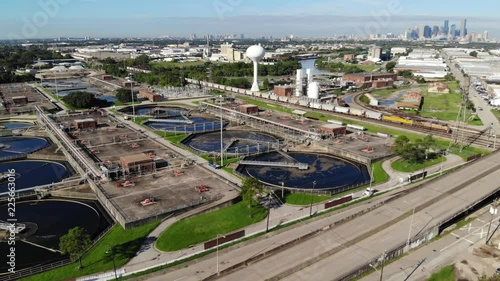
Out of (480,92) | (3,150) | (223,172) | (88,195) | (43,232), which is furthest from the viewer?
(480,92)

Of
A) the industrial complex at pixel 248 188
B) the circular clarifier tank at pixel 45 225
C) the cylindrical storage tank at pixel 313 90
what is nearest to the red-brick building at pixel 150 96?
the industrial complex at pixel 248 188

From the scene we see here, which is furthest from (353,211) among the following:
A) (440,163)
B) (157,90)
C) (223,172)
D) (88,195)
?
(157,90)

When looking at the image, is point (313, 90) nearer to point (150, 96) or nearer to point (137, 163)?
point (150, 96)

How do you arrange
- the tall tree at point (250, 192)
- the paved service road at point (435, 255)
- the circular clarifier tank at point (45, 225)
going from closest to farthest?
the paved service road at point (435, 255) → the circular clarifier tank at point (45, 225) → the tall tree at point (250, 192)

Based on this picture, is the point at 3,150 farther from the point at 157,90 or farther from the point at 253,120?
the point at 157,90

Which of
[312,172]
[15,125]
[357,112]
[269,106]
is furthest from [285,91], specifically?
[15,125]

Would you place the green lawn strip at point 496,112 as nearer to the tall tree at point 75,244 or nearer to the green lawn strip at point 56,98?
the tall tree at point 75,244

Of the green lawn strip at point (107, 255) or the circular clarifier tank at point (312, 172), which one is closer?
the green lawn strip at point (107, 255)

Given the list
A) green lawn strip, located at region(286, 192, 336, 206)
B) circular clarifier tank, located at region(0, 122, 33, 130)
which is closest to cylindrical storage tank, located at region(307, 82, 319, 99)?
green lawn strip, located at region(286, 192, 336, 206)
